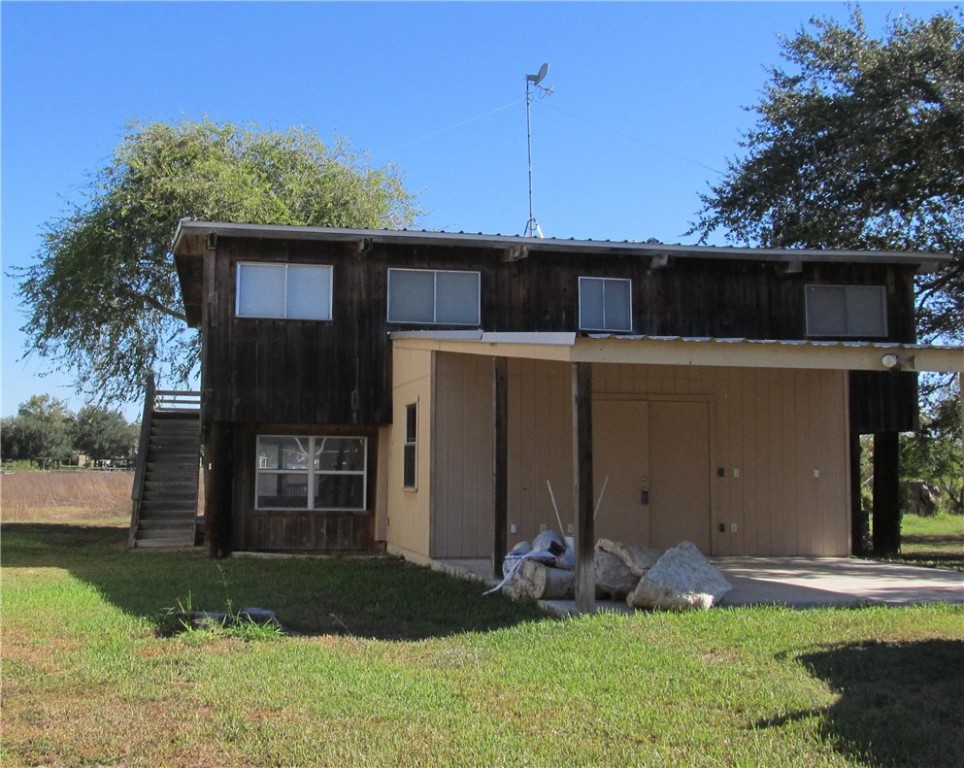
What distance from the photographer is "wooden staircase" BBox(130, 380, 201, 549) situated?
18.0m

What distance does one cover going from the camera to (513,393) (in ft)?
46.5

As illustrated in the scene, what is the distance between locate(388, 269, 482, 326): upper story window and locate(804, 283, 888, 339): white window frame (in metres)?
5.43

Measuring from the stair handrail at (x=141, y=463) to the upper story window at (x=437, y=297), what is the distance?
6.25m

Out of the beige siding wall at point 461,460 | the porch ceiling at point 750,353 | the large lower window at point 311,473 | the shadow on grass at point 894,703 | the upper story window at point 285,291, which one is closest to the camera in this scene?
the shadow on grass at point 894,703

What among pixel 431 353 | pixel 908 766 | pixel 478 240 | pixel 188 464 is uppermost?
pixel 478 240

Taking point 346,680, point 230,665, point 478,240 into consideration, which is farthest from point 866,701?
point 478,240

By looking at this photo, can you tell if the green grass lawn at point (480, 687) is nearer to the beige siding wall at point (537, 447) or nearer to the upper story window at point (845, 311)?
the beige siding wall at point (537, 447)

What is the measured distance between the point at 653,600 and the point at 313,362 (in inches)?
315

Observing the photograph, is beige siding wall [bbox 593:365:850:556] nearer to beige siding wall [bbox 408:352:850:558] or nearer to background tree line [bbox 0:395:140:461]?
beige siding wall [bbox 408:352:850:558]

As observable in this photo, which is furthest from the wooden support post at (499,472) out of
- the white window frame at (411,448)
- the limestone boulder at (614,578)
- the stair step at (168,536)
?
the stair step at (168,536)

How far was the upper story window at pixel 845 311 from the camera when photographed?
17125mm

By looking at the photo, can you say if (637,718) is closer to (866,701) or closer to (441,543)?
(866,701)

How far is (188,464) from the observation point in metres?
19.7

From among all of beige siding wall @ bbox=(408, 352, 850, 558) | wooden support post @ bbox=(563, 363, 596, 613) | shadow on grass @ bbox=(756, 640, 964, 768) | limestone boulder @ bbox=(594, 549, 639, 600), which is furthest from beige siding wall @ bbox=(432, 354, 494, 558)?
shadow on grass @ bbox=(756, 640, 964, 768)
